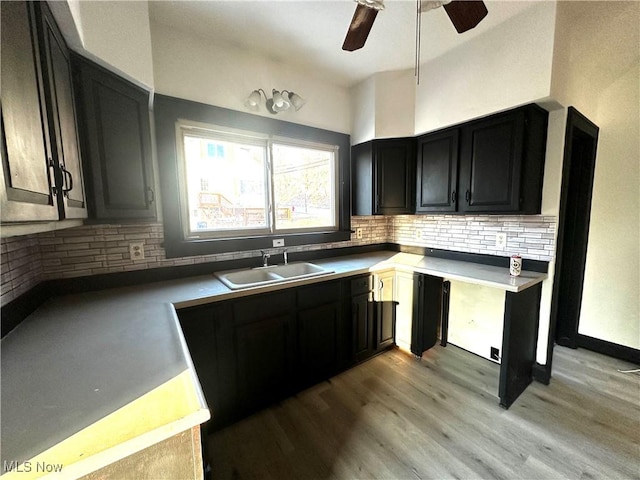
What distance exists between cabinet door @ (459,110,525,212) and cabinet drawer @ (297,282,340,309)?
4.20 feet

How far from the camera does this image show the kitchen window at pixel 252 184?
6.56ft

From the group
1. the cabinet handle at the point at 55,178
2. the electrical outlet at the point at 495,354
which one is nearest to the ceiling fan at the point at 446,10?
the cabinet handle at the point at 55,178

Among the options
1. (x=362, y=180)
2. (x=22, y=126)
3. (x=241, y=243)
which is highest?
(x=362, y=180)

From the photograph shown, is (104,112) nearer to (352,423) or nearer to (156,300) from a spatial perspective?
(156,300)

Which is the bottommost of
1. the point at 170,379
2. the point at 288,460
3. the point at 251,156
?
the point at 288,460

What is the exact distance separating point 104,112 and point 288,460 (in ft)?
6.94

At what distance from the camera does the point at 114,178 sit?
135 centimetres

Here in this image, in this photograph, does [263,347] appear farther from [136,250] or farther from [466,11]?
[466,11]

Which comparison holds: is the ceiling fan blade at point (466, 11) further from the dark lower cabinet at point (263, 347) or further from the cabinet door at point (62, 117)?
the dark lower cabinet at point (263, 347)

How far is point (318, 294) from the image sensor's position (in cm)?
198

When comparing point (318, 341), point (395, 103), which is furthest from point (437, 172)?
point (318, 341)

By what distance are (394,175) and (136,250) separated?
2.26 metres

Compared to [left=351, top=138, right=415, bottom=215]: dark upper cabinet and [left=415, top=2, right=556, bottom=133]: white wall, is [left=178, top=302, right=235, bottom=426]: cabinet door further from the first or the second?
[left=415, top=2, right=556, bottom=133]: white wall

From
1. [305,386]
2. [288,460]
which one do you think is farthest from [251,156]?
[288,460]
